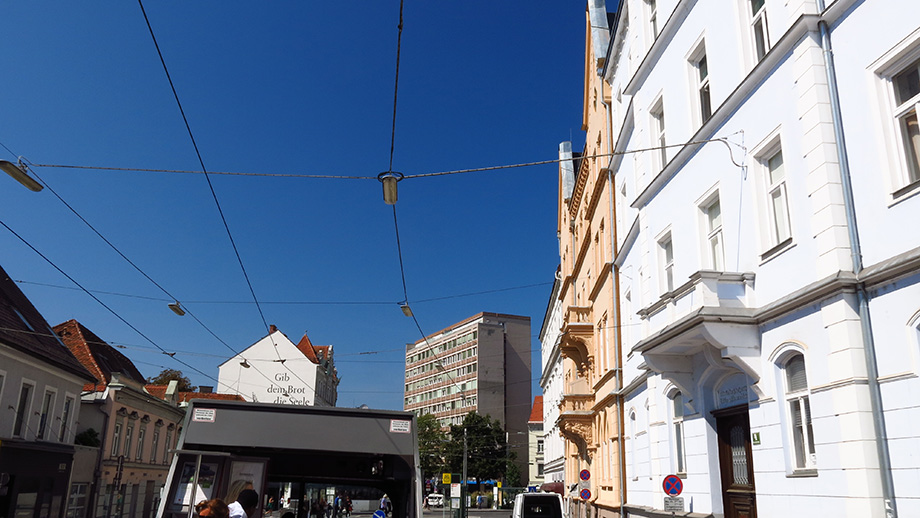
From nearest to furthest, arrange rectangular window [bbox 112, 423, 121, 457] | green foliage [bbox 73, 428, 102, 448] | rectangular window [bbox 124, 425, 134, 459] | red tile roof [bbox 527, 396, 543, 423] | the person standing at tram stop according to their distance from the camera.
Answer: the person standing at tram stop, green foliage [bbox 73, 428, 102, 448], rectangular window [bbox 112, 423, 121, 457], rectangular window [bbox 124, 425, 134, 459], red tile roof [bbox 527, 396, 543, 423]

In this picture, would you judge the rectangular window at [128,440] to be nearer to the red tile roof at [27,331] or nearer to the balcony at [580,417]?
the red tile roof at [27,331]

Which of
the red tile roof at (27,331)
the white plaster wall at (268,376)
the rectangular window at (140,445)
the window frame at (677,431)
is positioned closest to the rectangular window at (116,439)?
the rectangular window at (140,445)

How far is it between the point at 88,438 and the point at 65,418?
262cm

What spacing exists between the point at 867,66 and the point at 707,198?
462 cm

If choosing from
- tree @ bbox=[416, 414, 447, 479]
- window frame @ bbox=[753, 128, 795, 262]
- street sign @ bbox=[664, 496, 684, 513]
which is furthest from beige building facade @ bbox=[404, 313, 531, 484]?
window frame @ bbox=[753, 128, 795, 262]

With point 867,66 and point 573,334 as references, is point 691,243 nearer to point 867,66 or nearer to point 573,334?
point 867,66

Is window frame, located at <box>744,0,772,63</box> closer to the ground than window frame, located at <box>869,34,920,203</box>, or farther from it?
farther from it

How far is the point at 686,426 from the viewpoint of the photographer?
46.8 ft

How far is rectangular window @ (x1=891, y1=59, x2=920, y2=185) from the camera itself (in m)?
8.44

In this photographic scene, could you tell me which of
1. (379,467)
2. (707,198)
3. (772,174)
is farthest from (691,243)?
(379,467)

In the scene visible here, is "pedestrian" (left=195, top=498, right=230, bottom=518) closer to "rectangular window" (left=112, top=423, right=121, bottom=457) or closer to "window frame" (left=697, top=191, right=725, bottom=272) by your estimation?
"window frame" (left=697, top=191, right=725, bottom=272)

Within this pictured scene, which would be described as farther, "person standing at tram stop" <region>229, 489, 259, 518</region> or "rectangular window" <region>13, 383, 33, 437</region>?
"rectangular window" <region>13, 383, 33, 437</region>

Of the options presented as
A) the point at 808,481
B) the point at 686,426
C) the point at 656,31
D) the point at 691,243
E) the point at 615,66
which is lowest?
the point at 808,481

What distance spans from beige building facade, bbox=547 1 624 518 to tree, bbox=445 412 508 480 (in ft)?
163
